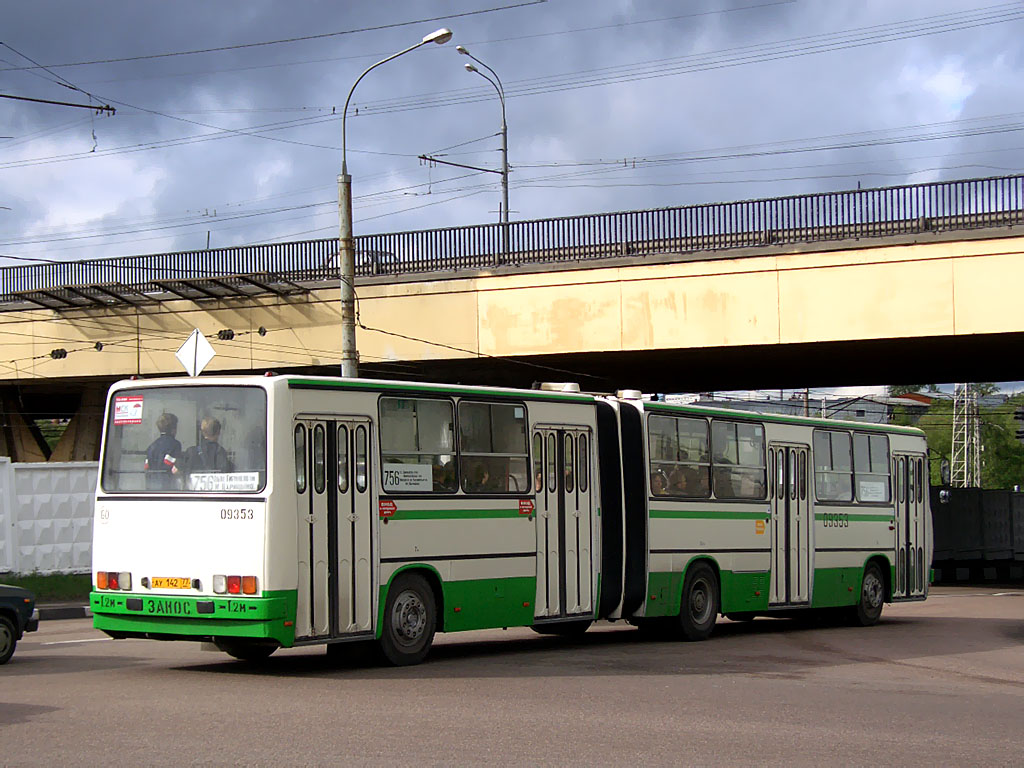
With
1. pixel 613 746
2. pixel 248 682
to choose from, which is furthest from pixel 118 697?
pixel 613 746

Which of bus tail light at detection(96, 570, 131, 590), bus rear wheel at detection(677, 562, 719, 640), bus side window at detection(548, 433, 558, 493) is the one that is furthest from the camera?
bus rear wheel at detection(677, 562, 719, 640)

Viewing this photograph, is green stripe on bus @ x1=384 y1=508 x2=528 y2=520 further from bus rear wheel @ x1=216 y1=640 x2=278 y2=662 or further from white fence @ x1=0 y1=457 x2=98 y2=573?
white fence @ x1=0 y1=457 x2=98 y2=573

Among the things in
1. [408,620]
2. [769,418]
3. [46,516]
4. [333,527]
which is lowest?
[408,620]

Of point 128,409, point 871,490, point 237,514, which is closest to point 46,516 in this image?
point 128,409

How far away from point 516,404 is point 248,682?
4.57 meters

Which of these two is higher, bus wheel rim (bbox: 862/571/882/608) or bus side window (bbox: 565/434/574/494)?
bus side window (bbox: 565/434/574/494)

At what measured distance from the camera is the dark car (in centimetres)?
1359

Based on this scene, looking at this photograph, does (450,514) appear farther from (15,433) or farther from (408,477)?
(15,433)

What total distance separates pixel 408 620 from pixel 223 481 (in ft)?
7.95

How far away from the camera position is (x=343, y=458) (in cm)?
1301

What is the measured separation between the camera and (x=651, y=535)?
16.8 meters

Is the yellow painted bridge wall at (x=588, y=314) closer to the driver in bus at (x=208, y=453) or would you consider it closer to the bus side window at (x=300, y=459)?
the bus side window at (x=300, y=459)

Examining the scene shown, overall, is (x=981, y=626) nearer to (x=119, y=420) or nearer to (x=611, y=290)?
(x=611, y=290)

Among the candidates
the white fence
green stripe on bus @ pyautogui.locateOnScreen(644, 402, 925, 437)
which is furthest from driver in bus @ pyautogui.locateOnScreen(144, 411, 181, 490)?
the white fence
